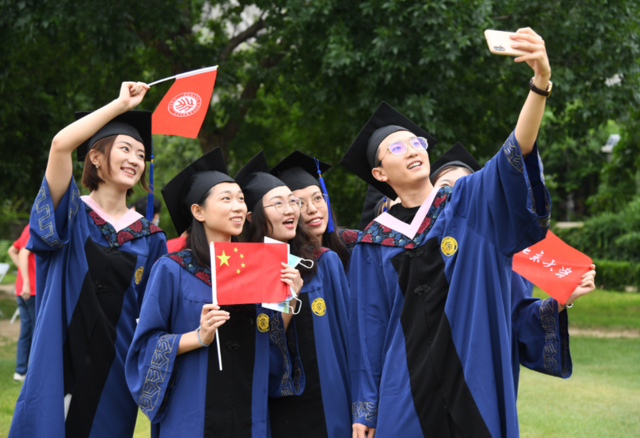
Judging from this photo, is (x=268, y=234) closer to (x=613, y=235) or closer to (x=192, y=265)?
(x=192, y=265)

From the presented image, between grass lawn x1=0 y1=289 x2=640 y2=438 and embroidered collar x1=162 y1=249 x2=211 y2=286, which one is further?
grass lawn x1=0 y1=289 x2=640 y2=438

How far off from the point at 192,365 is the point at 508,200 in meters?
1.70

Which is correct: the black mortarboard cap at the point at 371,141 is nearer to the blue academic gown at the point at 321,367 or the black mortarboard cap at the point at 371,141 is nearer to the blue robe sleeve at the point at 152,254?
the blue academic gown at the point at 321,367

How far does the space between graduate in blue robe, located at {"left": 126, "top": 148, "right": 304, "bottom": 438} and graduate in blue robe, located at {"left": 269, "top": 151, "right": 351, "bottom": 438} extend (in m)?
0.10

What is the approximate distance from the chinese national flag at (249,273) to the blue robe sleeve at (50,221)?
39.1 inches

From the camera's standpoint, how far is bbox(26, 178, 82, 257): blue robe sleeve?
11.3 feet

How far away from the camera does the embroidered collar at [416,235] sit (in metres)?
3.08

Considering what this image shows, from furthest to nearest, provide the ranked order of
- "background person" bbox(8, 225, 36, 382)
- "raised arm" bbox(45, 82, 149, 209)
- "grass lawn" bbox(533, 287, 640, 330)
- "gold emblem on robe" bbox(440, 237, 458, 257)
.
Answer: "grass lawn" bbox(533, 287, 640, 330), "background person" bbox(8, 225, 36, 382), "raised arm" bbox(45, 82, 149, 209), "gold emblem on robe" bbox(440, 237, 458, 257)

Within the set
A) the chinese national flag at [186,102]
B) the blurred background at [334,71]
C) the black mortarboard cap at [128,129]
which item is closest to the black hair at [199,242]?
the chinese national flag at [186,102]

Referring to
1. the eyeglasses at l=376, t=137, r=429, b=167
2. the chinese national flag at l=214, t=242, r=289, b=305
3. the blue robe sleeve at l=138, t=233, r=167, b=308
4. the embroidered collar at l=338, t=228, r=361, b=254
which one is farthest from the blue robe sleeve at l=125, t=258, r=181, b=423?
the embroidered collar at l=338, t=228, r=361, b=254

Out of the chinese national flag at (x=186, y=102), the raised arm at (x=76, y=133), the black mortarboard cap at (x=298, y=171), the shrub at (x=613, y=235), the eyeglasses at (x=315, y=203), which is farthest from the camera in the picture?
the shrub at (x=613, y=235)

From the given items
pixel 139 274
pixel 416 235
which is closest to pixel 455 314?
pixel 416 235

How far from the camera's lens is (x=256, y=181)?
13.1ft

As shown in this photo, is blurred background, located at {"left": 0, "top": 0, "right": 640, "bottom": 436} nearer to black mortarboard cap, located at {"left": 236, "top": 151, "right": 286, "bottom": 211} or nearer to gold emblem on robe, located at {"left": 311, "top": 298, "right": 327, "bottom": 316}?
black mortarboard cap, located at {"left": 236, "top": 151, "right": 286, "bottom": 211}
